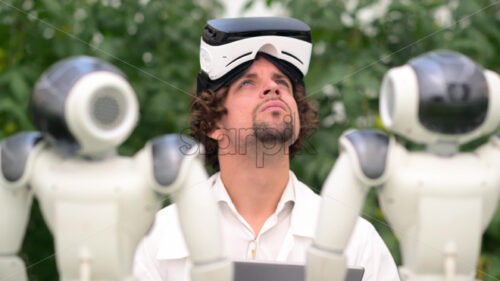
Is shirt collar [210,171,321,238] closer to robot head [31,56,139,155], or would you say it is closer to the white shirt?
the white shirt

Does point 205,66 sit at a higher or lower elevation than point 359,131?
higher

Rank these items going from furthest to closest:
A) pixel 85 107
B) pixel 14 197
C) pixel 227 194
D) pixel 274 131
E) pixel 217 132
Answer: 1. pixel 227 194
2. pixel 217 132
3. pixel 274 131
4. pixel 14 197
5. pixel 85 107

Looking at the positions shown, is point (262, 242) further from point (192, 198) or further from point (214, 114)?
point (192, 198)

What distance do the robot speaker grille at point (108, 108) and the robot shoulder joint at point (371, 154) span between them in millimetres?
340

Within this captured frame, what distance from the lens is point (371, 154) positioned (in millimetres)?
972

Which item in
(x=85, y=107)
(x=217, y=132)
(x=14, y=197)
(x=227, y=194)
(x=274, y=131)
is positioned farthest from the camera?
(x=227, y=194)

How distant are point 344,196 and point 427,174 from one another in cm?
12

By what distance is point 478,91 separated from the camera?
0.92m

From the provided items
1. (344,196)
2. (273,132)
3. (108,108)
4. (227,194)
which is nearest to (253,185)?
(227,194)

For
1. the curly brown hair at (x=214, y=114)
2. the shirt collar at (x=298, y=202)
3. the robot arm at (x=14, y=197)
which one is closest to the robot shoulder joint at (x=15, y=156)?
the robot arm at (x=14, y=197)

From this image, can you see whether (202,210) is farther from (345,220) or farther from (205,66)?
(205,66)

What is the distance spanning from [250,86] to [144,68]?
212 mm

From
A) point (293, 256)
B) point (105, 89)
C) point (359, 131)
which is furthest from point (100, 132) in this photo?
point (293, 256)

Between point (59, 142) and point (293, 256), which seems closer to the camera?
point (59, 142)
